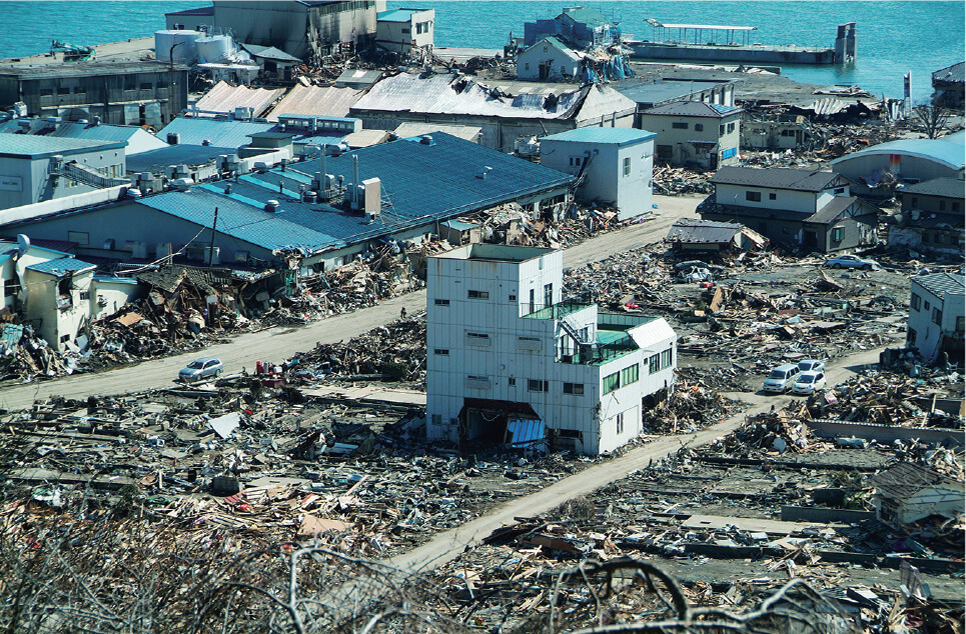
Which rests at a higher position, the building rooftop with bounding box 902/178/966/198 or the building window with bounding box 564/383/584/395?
the building rooftop with bounding box 902/178/966/198

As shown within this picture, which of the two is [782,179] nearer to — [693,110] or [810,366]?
[693,110]

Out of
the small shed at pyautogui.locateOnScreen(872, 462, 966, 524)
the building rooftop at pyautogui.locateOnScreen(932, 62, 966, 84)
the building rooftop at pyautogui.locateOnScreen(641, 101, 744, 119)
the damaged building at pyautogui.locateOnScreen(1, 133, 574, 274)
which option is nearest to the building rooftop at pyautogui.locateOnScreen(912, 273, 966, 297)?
the small shed at pyautogui.locateOnScreen(872, 462, 966, 524)

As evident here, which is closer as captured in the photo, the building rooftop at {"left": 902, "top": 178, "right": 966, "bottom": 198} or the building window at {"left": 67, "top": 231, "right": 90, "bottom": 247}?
the building window at {"left": 67, "top": 231, "right": 90, "bottom": 247}

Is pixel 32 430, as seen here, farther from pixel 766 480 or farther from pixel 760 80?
pixel 760 80

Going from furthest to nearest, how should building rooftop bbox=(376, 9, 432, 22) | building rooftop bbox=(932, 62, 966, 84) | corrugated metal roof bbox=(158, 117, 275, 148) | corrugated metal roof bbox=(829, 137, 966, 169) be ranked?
building rooftop bbox=(376, 9, 432, 22) → building rooftop bbox=(932, 62, 966, 84) → corrugated metal roof bbox=(158, 117, 275, 148) → corrugated metal roof bbox=(829, 137, 966, 169)

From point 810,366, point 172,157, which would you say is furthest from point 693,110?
point 810,366

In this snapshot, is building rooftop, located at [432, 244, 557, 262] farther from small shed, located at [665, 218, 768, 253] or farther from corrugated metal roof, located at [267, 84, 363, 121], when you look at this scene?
corrugated metal roof, located at [267, 84, 363, 121]

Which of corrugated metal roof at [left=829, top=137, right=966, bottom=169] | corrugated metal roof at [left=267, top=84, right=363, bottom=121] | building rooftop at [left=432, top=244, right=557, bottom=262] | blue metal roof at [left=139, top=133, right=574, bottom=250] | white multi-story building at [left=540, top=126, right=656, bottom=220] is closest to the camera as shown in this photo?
building rooftop at [left=432, top=244, right=557, bottom=262]

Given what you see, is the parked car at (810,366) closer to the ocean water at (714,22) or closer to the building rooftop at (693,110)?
the building rooftop at (693,110)

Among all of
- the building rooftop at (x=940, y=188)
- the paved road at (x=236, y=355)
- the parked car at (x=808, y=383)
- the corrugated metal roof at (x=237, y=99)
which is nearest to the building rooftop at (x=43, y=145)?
the paved road at (x=236, y=355)
